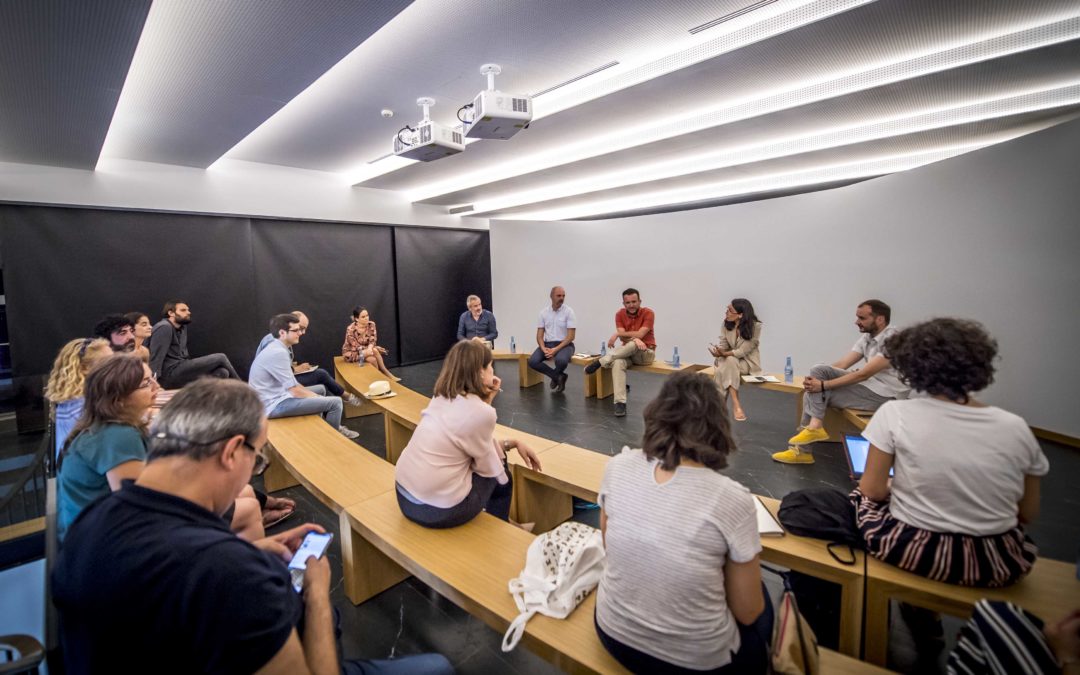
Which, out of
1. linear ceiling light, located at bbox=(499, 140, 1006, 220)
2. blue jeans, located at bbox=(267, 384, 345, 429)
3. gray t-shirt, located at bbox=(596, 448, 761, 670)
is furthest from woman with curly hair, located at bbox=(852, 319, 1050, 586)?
linear ceiling light, located at bbox=(499, 140, 1006, 220)

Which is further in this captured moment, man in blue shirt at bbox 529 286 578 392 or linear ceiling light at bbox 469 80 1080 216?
man in blue shirt at bbox 529 286 578 392

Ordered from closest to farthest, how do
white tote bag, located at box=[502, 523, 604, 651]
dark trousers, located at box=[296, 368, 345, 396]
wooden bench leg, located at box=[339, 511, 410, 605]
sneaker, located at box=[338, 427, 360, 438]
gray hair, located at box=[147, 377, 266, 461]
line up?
gray hair, located at box=[147, 377, 266, 461], white tote bag, located at box=[502, 523, 604, 651], wooden bench leg, located at box=[339, 511, 410, 605], sneaker, located at box=[338, 427, 360, 438], dark trousers, located at box=[296, 368, 345, 396]

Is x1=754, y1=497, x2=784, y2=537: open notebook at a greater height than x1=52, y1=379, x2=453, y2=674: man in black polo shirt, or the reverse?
x1=52, y1=379, x2=453, y2=674: man in black polo shirt

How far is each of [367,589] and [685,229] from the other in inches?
235

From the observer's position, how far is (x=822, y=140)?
458 centimetres

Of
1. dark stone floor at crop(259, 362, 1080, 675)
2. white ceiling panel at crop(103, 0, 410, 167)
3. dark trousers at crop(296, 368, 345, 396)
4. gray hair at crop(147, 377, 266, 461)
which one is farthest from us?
dark trousers at crop(296, 368, 345, 396)

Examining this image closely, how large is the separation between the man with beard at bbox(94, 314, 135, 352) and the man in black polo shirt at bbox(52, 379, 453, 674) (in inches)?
127

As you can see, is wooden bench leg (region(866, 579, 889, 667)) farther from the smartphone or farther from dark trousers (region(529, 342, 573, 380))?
dark trousers (region(529, 342, 573, 380))

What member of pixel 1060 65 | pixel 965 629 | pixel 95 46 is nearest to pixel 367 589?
pixel 965 629

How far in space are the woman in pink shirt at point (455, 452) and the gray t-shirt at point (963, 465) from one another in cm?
145

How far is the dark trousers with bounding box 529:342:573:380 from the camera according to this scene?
5.45 meters

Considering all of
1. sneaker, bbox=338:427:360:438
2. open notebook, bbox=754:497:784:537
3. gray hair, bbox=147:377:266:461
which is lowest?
sneaker, bbox=338:427:360:438

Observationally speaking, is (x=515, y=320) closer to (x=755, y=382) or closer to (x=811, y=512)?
(x=755, y=382)

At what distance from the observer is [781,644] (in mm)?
1085
